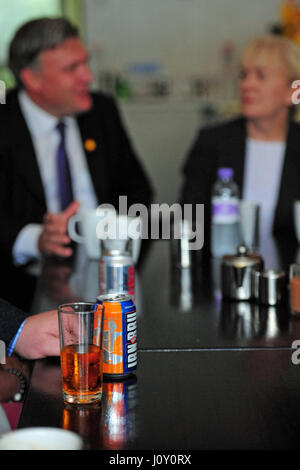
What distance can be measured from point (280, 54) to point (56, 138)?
89cm

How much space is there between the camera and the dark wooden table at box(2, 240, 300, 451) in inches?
30.8

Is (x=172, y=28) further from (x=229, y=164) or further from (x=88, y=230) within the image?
(x=88, y=230)

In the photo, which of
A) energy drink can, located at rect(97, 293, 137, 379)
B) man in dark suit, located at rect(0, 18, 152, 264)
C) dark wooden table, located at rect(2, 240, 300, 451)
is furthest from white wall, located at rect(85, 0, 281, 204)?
energy drink can, located at rect(97, 293, 137, 379)

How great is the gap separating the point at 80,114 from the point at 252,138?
665 millimetres

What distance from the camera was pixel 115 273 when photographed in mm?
1430

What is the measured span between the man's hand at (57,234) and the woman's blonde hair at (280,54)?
113 centimetres

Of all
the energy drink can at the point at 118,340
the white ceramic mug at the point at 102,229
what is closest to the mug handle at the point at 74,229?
the white ceramic mug at the point at 102,229

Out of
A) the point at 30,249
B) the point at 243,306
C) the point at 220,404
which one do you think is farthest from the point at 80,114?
the point at 220,404

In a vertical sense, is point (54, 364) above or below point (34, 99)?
below

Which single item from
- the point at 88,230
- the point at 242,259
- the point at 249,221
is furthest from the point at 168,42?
the point at 242,259

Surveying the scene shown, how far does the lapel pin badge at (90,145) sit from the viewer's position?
2707 mm

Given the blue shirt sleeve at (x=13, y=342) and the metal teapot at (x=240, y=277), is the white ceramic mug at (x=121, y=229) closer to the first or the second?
the metal teapot at (x=240, y=277)

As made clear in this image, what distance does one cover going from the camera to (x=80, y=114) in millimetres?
2787
